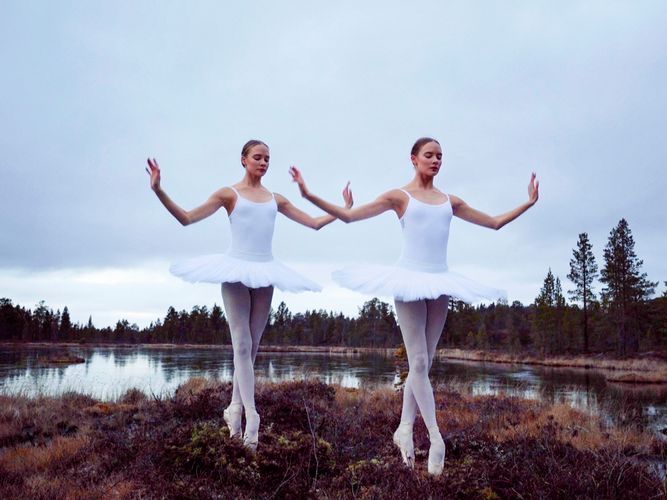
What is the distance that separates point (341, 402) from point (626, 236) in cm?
4096

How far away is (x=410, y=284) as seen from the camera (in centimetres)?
404

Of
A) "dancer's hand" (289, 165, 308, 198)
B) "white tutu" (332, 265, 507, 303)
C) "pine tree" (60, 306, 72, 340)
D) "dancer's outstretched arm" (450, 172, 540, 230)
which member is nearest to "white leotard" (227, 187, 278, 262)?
"dancer's hand" (289, 165, 308, 198)

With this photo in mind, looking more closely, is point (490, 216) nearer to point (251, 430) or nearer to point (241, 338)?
point (241, 338)

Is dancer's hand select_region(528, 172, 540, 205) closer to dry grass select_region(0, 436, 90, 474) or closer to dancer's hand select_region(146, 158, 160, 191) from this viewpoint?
dancer's hand select_region(146, 158, 160, 191)

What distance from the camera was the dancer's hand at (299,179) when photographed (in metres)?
4.30

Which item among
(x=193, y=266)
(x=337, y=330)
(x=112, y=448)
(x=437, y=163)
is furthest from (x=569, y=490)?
(x=337, y=330)

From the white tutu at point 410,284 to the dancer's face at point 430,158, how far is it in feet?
3.13

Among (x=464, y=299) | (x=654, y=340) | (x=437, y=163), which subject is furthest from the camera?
(x=654, y=340)

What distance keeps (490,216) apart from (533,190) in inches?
18.2

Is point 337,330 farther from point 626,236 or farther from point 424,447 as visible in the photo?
point 424,447

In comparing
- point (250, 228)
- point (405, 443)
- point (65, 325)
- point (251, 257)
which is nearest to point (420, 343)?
point (405, 443)

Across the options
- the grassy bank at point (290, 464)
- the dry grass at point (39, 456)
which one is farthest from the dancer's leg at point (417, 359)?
the dry grass at point (39, 456)

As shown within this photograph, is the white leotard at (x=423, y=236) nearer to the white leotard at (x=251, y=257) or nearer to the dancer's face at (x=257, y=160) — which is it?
the white leotard at (x=251, y=257)

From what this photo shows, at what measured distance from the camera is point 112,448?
4824 mm
